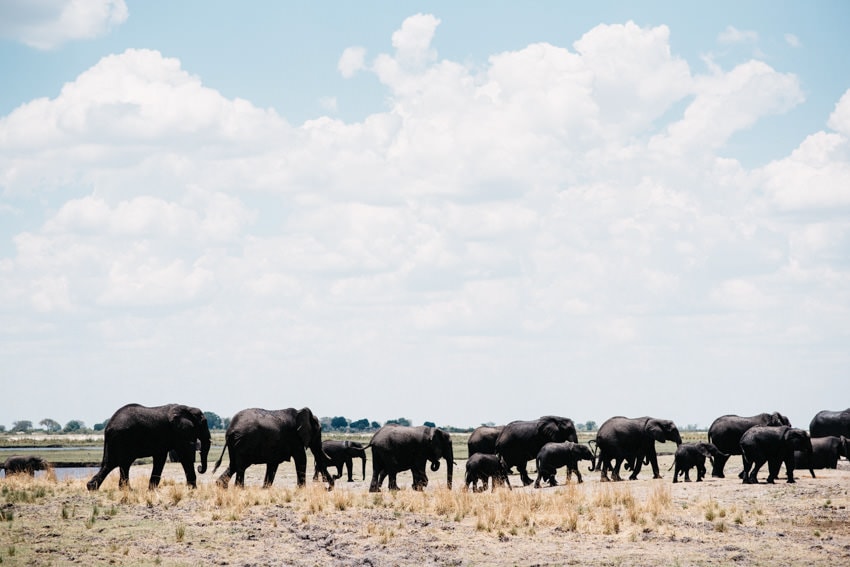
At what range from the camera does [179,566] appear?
20.2 meters

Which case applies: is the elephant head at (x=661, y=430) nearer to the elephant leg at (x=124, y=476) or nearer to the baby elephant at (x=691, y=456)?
the baby elephant at (x=691, y=456)

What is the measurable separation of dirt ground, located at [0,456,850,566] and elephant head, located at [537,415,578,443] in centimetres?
884

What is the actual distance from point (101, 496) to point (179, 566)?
771cm

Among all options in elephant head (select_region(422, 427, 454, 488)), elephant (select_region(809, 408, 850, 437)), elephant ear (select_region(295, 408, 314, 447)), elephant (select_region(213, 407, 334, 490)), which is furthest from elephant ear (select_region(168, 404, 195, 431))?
elephant (select_region(809, 408, 850, 437))

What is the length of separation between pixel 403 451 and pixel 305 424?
11.7 feet

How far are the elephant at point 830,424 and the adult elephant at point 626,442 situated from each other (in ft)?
52.9

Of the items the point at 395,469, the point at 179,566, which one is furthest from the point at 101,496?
the point at 395,469

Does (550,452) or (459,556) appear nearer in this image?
(459,556)

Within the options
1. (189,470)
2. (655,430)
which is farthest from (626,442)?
(189,470)

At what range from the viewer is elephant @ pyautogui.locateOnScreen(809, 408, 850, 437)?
5119cm

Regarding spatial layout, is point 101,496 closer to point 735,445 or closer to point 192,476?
point 192,476

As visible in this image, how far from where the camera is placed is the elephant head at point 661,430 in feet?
131

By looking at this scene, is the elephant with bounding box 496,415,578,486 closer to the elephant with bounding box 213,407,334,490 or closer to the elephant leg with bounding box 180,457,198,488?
the elephant with bounding box 213,407,334,490

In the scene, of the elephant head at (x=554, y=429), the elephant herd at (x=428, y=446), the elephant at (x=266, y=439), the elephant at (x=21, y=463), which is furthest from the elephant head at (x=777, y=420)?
the elephant at (x=21, y=463)
